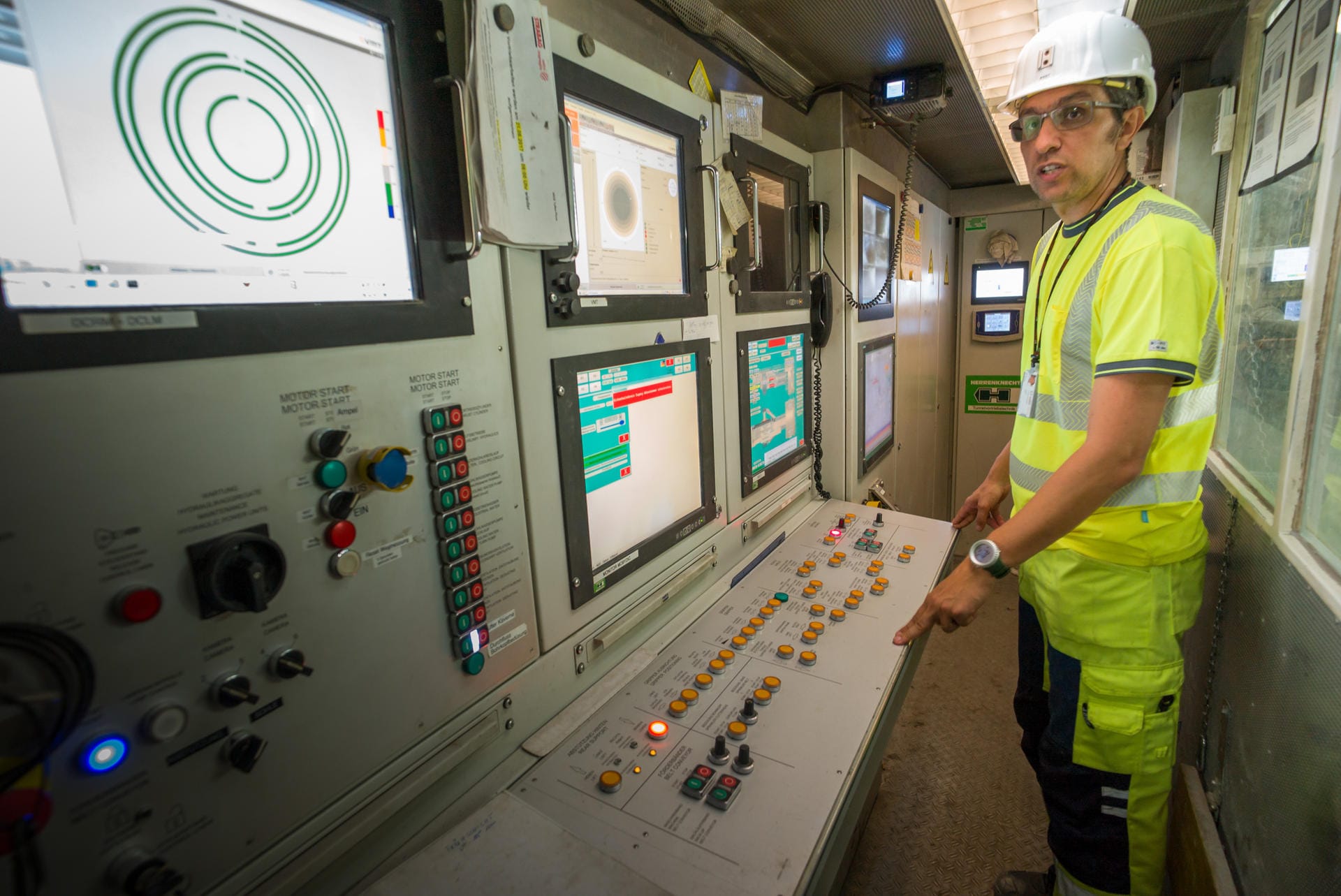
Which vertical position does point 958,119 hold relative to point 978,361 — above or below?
above

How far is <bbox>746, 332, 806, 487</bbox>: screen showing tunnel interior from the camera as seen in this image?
191 cm

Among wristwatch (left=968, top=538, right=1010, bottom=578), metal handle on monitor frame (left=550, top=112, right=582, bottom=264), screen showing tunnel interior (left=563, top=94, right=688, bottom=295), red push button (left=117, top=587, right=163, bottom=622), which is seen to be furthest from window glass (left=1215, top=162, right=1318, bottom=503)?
red push button (left=117, top=587, right=163, bottom=622)

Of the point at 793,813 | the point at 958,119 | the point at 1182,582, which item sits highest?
the point at 958,119

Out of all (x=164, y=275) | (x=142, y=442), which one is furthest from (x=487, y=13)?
(x=142, y=442)

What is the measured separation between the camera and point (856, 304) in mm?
2357

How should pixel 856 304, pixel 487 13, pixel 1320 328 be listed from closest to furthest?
1. pixel 487 13
2. pixel 1320 328
3. pixel 856 304

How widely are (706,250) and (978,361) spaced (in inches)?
140

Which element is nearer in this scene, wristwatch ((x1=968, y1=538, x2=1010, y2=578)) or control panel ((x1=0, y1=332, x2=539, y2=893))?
control panel ((x1=0, y1=332, x2=539, y2=893))

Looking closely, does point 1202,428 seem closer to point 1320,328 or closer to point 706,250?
point 1320,328

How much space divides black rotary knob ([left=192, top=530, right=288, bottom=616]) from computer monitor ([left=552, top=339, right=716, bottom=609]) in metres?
0.55

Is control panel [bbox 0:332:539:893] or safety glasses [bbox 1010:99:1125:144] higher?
safety glasses [bbox 1010:99:1125:144]

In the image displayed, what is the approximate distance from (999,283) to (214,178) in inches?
181

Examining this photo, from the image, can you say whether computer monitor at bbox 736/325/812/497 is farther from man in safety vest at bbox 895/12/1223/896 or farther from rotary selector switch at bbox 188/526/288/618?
rotary selector switch at bbox 188/526/288/618

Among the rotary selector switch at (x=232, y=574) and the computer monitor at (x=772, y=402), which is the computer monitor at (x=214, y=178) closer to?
the rotary selector switch at (x=232, y=574)
